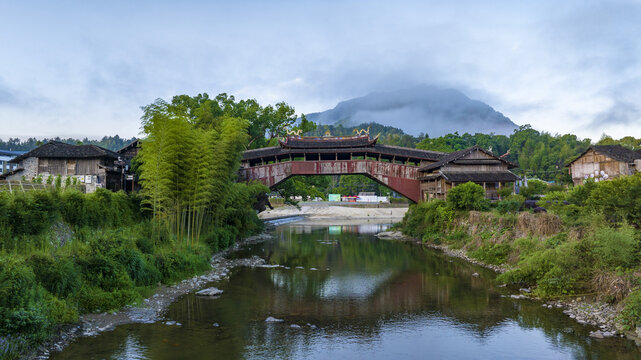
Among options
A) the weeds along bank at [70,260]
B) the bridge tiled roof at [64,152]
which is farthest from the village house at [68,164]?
the weeds along bank at [70,260]

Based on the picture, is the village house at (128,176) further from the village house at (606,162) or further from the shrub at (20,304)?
the village house at (606,162)

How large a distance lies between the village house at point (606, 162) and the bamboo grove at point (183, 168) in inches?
999

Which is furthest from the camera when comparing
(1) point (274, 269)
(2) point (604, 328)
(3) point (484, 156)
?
Answer: (3) point (484, 156)

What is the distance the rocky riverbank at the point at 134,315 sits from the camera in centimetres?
802

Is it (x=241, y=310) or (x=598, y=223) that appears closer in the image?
(x=241, y=310)

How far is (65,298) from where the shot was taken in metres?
9.13

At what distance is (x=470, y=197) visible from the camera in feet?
74.2

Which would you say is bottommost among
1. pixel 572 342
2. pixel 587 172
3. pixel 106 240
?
pixel 572 342

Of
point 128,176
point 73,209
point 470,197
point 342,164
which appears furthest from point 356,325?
point 342,164

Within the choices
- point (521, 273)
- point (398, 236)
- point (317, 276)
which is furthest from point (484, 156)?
point (317, 276)

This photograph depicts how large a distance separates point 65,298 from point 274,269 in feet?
29.9

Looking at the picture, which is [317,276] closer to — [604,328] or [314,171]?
[604,328]

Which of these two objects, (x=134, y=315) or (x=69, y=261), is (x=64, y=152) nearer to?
(x=69, y=261)

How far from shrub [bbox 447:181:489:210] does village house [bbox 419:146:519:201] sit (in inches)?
104
